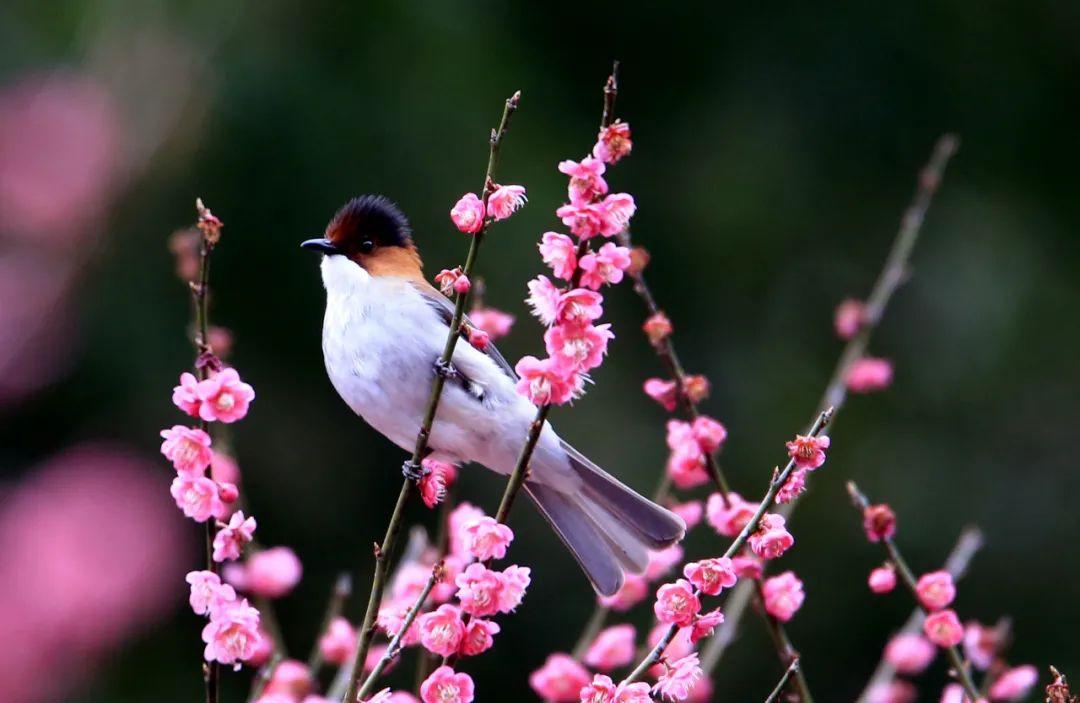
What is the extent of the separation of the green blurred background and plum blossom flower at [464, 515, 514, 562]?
3.21 m

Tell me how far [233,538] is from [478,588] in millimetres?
248

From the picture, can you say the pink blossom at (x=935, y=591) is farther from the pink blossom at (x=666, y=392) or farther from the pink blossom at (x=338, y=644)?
the pink blossom at (x=338, y=644)

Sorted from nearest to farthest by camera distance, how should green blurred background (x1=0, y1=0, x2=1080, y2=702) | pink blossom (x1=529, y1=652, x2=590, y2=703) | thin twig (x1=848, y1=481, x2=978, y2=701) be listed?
thin twig (x1=848, y1=481, x2=978, y2=701) < pink blossom (x1=529, y1=652, x2=590, y2=703) < green blurred background (x1=0, y1=0, x2=1080, y2=702)

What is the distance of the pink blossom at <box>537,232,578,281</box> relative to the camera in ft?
4.32

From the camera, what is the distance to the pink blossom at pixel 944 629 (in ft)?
5.61

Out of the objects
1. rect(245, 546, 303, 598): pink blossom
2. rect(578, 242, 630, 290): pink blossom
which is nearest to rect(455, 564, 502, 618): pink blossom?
rect(578, 242, 630, 290): pink blossom

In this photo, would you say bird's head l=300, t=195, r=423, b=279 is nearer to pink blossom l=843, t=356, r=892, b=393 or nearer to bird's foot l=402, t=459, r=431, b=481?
pink blossom l=843, t=356, r=892, b=393

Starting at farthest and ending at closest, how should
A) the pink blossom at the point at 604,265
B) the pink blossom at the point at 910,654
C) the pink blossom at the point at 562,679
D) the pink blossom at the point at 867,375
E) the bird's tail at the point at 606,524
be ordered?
the pink blossom at the point at 867,375, the pink blossom at the point at 910,654, the bird's tail at the point at 606,524, the pink blossom at the point at 562,679, the pink blossom at the point at 604,265

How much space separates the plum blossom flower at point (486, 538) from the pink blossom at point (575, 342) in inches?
7.4

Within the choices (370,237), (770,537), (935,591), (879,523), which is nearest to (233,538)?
(770,537)

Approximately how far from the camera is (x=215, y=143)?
478 cm

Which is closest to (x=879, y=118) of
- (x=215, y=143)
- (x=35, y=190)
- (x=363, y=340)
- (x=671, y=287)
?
(x=671, y=287)

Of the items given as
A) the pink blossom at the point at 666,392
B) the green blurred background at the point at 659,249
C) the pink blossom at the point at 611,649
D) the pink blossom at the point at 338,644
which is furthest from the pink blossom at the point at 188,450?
the green blurred background at the point at 659,249

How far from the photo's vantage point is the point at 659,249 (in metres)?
5.79
